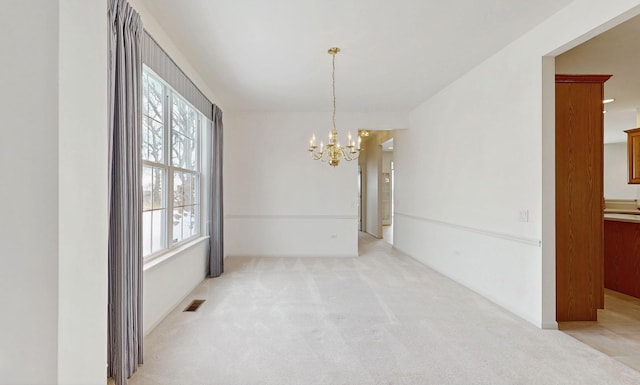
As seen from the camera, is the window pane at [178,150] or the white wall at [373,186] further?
the white wall at [373,186]

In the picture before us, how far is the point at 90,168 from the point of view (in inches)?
34.9

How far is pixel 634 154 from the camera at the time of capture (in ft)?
15.5

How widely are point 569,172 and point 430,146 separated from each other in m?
2.32

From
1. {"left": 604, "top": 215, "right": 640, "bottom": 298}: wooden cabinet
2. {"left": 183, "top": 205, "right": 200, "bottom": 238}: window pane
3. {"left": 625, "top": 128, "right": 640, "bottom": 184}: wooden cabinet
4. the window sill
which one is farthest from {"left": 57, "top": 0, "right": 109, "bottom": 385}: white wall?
{"left": 625, "top": 128, "right": 640, "bottom": 184}: wooden cabinet

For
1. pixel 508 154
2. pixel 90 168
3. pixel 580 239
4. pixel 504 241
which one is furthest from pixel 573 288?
pixel 90 168

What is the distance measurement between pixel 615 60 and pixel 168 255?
5564 millimetres

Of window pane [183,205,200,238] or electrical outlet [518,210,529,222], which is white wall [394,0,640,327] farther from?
window pane [183,205,200,238]

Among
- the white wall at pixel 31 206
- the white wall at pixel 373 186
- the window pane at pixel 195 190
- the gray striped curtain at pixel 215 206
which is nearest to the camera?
the white wall at pixel 31 206

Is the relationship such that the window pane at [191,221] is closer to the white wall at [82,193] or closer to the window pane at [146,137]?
the window pane at [146,137]

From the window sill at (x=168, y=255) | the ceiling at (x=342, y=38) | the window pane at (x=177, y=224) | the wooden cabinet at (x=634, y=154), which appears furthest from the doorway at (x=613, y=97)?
the window pane at (x=177, y=224)

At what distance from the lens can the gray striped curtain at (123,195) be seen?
190cm

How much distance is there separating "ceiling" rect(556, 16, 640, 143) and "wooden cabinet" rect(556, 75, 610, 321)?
0.53 meters

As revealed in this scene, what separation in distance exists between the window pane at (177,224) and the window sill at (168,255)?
10 cm

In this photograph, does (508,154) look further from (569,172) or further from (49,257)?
(49,257)
